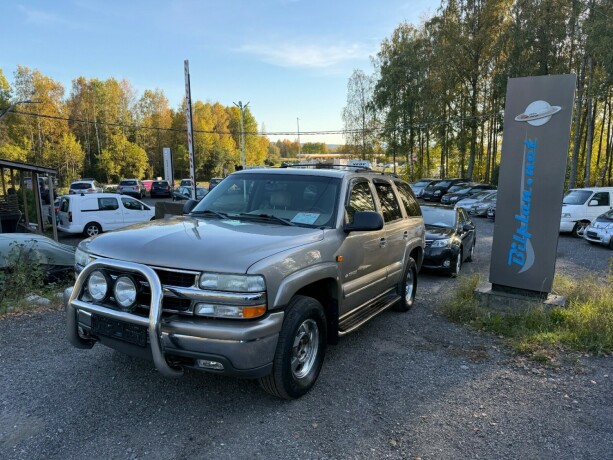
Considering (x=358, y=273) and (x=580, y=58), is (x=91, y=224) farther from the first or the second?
(x=580, y=58)

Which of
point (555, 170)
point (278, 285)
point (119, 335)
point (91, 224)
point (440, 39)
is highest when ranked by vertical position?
point (440, 39)

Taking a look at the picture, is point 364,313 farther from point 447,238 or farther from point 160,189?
point 160,189

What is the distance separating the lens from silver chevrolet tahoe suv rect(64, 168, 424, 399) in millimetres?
2875

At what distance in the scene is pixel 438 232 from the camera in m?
9.13

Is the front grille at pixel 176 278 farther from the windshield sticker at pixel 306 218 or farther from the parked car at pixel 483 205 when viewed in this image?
the parked car at pixel 483 205

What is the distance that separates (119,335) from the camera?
9.89 feet

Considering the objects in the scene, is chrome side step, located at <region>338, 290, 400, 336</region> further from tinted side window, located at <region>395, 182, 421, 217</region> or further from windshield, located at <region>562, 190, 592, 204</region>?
windshield, located at <region>562, 190, 592, 204</region>

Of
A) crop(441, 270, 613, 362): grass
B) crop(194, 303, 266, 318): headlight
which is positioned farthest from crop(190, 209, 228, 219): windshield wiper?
crop(441, 270, 613, 362): grass

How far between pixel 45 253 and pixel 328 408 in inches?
266

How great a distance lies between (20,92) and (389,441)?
62618 mm

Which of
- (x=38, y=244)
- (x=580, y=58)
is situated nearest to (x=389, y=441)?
(x=38, y=244)

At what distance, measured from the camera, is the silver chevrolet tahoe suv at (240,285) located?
2.88m

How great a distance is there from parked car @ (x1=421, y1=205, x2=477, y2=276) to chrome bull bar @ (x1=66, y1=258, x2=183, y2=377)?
264 inches

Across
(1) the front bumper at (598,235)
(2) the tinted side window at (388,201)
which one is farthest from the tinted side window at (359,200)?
(1) the front bumper at (598,235)
